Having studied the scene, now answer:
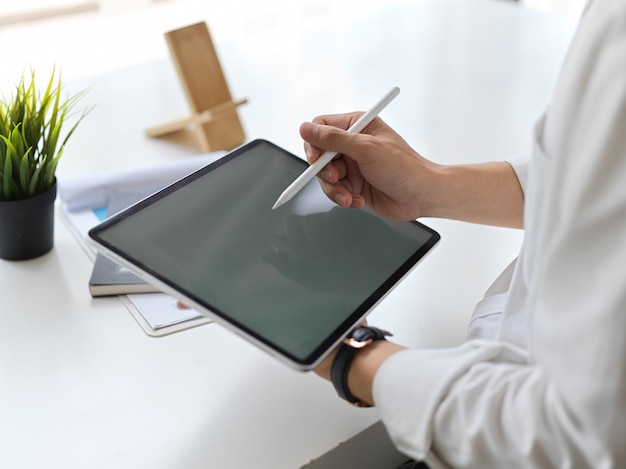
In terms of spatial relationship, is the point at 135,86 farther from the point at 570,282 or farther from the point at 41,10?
the point at 41,10

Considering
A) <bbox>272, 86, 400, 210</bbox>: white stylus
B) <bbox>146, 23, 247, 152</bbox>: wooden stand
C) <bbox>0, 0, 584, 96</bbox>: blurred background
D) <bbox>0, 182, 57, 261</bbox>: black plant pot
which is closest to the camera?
<bbox>272, 86, 400, 210</bbox>: white stylus

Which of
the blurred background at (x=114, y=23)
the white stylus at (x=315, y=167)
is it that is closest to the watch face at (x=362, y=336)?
the white stylus at (x=315, y=167)

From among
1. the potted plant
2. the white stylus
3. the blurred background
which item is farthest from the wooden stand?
the blurred background

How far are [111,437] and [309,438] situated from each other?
0.61ft

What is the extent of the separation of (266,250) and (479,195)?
0.28 meters

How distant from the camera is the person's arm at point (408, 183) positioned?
2.86 feet

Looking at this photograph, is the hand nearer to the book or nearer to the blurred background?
the book

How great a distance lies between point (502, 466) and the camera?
62cm

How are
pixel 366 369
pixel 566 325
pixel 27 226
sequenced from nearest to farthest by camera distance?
pixel 566 325 < pixel 366 369 < pixel 27 226

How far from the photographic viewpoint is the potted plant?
3.01 ft

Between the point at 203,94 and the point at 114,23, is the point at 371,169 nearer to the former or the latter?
the point at 203,94

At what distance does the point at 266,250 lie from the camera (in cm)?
79

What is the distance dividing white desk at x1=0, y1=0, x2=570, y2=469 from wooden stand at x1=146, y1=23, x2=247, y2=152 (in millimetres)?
55

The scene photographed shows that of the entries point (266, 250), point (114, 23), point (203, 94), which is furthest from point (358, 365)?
point (114, 23)
